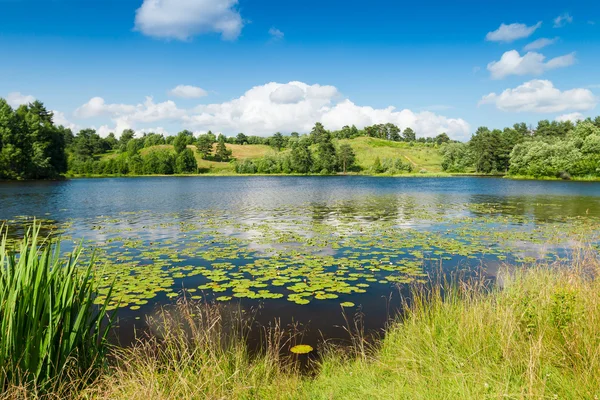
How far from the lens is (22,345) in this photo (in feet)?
15.1

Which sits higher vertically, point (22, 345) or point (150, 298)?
point (22, 345)

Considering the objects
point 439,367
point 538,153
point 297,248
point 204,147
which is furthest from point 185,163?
point 439,367

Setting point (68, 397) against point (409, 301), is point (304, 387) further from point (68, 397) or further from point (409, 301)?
point (409, 301)

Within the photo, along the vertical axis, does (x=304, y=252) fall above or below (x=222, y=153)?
below

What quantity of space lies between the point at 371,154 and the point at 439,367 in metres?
157

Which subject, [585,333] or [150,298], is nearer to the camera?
[585,333]

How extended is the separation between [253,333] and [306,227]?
1484cm

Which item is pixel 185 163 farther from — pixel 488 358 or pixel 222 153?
pixel 488 358

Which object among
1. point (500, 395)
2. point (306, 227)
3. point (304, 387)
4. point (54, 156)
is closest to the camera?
point (500, 395)

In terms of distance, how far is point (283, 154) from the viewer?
151 metres

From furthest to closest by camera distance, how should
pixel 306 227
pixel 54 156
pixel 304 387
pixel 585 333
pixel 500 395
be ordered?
pixel 54 156, pixel 306 227, pixel 304 387, pixel 585 333, pixel 500 395

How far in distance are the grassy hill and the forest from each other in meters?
2.52

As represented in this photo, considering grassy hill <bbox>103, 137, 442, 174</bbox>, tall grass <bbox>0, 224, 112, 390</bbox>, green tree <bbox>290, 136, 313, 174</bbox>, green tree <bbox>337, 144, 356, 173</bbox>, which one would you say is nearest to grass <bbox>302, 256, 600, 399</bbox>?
tall grass <bbox>0, 224, 112, 390</bbox>

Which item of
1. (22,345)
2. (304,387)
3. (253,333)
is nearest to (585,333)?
(304,387)
